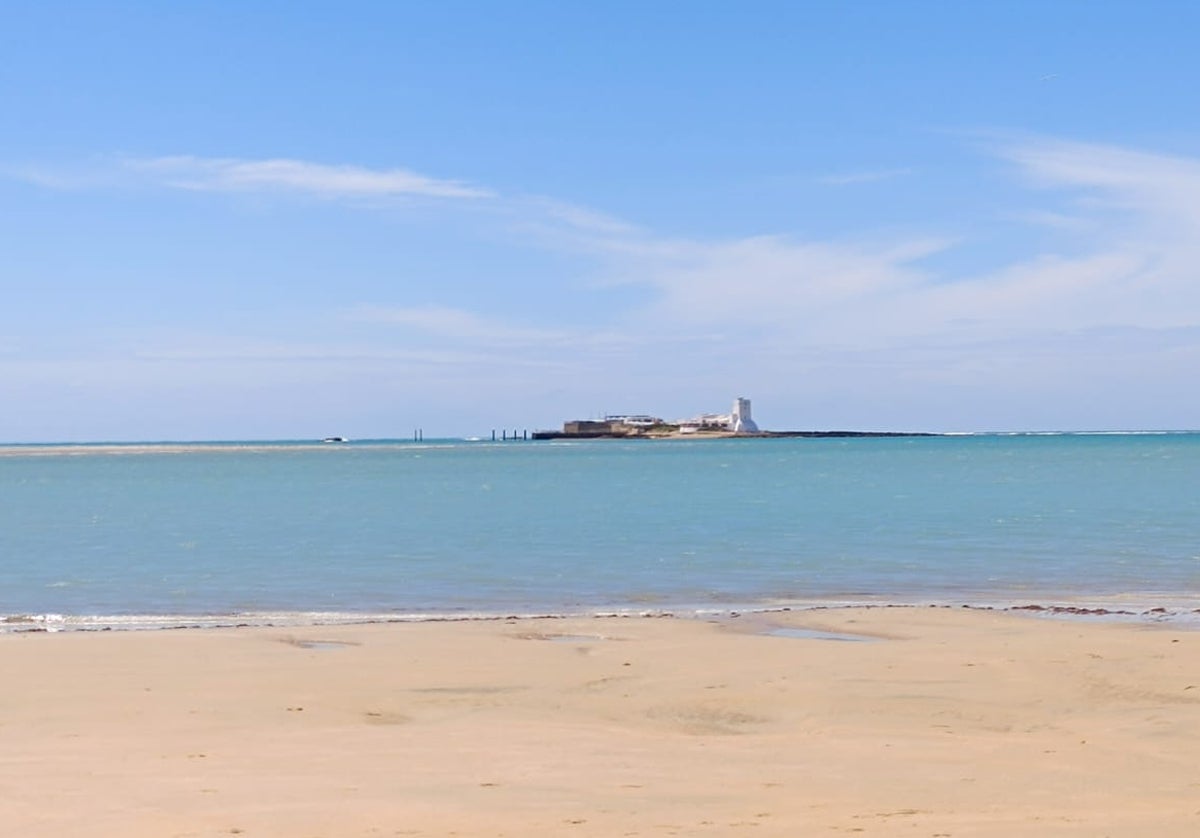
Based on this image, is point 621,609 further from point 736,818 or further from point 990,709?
point 736,818

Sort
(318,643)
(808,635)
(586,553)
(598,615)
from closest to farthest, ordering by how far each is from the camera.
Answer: (318,643) → (808,635) → (598,615) → (586,553)

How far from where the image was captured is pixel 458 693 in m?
12.6

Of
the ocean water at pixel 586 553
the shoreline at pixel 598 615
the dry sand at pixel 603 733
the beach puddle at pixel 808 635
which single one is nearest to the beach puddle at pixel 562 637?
the dry sand at pixel 603 733

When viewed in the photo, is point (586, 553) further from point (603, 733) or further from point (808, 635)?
point (603, 733)

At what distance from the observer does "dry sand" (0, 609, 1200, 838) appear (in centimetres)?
787

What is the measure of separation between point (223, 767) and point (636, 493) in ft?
168

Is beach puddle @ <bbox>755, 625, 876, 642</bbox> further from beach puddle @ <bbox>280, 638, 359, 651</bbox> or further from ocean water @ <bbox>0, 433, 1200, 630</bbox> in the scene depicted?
beach puddle @ <bbox>280, 638, 359, 651</bbox>

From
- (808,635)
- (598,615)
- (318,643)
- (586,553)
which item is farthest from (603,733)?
(586,553)

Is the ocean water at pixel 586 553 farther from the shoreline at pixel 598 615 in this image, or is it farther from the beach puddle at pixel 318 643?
the beach puddle at pixel 318 643

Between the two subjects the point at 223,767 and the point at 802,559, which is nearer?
the point at 223,767

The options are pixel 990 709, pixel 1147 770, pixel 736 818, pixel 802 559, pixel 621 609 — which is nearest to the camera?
pixel 736 818

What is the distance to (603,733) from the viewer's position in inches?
422

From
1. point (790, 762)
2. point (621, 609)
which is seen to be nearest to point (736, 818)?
point (790, 762)

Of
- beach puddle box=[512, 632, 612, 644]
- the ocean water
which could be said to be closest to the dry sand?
beach puddle box=[512, 632, 612, 644]
